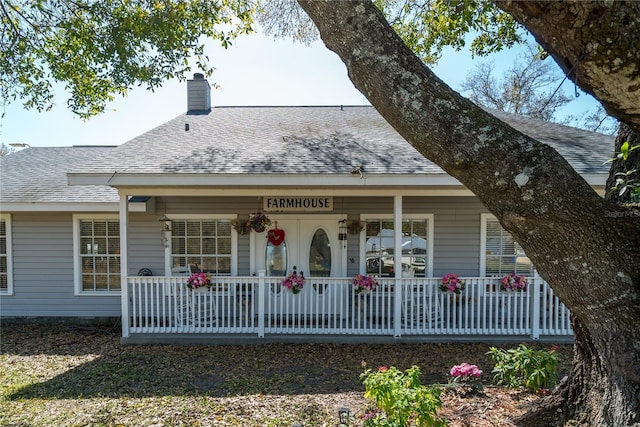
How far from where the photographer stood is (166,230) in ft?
22.9

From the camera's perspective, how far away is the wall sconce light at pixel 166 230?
22.9 feet

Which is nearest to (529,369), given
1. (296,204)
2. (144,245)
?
(296,204)

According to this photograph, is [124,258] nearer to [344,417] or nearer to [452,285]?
[344,417]

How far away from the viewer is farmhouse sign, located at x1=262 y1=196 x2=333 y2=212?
7.00 m

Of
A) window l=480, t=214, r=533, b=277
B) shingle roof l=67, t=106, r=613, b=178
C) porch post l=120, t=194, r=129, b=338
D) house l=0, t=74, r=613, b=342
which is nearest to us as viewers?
shingle roof l=67, t=106, r=613, b=178

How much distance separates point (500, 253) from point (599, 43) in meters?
6.30

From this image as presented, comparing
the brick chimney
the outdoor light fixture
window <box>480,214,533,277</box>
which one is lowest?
the outdoor light fixture

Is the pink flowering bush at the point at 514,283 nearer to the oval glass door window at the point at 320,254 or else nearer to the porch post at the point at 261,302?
the oval glass door window at the point at 320,254

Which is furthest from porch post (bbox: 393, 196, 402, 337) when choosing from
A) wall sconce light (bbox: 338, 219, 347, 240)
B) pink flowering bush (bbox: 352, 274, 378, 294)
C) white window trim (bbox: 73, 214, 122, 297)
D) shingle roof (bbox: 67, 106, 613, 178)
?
white window trim (bbox: 73, 214, 122, 297)

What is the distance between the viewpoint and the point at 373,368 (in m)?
4.93

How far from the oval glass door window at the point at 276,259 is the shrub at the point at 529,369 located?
435 centimetres

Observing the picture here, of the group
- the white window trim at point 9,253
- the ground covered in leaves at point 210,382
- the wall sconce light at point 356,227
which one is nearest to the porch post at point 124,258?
the ground covered in leaves at point 210,382

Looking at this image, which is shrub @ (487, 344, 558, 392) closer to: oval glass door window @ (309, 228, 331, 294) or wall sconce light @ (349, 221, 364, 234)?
wall sconce light @ (349, 221, 364, 234)

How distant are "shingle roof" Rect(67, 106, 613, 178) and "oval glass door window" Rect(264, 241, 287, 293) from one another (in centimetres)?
199
